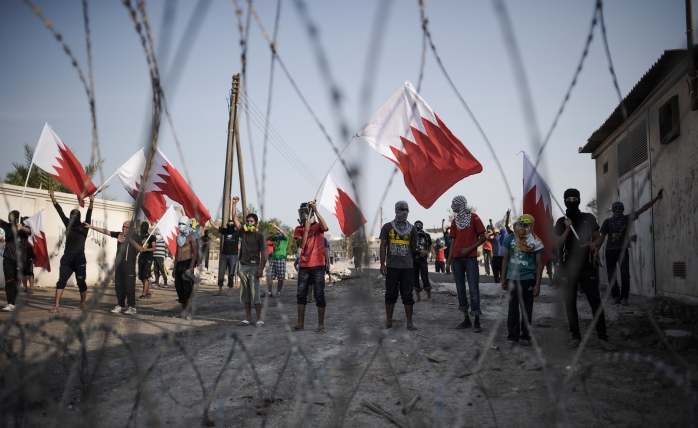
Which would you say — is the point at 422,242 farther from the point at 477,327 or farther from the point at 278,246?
the point at 477,327

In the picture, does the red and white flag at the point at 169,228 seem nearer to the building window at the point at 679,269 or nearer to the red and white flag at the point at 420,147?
the red and white flag at the point at 420,147

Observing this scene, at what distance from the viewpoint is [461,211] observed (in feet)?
22.2

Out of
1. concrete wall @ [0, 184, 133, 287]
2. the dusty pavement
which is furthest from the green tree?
the dusty pavement

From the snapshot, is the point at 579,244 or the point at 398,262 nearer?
the point at 579,244

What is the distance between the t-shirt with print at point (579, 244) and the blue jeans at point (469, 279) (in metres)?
1.25

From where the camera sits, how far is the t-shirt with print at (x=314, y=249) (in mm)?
6696

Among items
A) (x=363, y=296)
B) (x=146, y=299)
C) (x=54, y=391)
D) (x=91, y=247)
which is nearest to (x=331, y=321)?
(x=54, y=391)

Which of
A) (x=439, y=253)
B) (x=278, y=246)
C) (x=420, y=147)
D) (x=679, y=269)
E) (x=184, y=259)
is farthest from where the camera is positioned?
(x=439, y=253)

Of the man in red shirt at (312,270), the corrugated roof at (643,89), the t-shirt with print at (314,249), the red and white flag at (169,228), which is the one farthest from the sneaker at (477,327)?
the red and white flag at (169,228)

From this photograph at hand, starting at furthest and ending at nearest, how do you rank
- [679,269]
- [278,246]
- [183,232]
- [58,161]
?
[278,246] < [183,232] < [679,269] < [58,161]

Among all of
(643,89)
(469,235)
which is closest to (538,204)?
(469,235)

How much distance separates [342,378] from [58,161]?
16.7ft

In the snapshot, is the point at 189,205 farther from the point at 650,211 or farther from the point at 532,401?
the point at 650,211

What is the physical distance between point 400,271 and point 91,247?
11.2 meters
